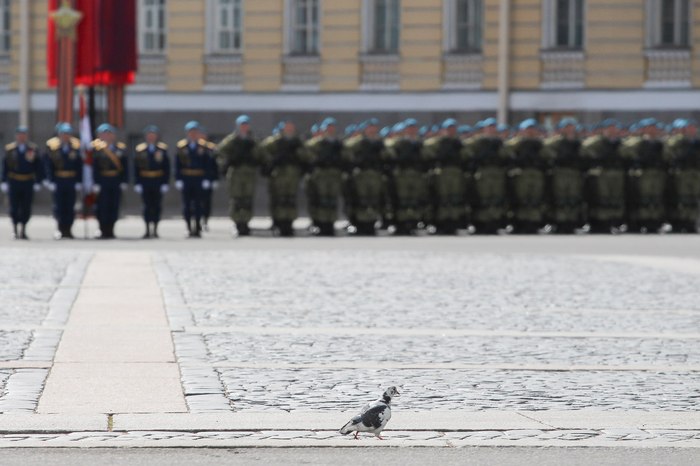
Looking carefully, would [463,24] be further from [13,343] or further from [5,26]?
[13,343]

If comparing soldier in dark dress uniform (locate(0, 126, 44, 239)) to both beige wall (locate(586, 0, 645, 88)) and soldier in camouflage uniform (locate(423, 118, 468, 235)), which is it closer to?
soldier in camouflage uniform (locate(423, 118, 468, 235))

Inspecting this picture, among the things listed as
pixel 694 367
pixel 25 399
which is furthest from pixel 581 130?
pixel 25 399

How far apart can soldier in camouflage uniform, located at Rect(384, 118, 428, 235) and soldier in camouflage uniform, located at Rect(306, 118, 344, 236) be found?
2.76 feet

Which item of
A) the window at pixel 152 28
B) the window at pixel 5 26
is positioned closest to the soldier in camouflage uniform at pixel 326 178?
the window at pixel 152 28

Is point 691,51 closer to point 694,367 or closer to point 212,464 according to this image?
point 694,367

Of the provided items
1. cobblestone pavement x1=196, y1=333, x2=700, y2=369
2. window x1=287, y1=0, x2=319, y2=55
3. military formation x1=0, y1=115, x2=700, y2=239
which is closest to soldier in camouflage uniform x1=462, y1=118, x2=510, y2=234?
military formation x1=0, y1=115, x2=700, y2=239

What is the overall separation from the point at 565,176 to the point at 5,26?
55.0 ft

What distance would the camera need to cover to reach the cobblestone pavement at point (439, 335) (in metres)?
10.8

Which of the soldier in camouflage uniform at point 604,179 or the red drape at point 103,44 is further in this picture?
the red drape at point 103,44

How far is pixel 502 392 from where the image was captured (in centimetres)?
1084

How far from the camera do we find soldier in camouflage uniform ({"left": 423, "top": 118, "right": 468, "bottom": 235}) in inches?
1209

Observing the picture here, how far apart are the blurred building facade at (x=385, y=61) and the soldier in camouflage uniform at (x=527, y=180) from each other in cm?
734

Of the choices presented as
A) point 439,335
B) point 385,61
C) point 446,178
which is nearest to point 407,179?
point 446,178

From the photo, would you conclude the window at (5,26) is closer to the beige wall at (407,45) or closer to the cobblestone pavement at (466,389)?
the beige wall at (407,45)
